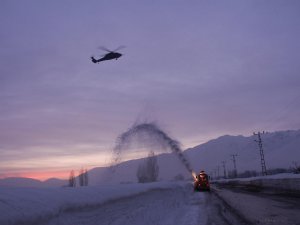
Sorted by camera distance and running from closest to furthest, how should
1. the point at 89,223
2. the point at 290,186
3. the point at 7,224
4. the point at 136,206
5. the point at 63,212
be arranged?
the point at 7,224 < the point at 63,212 < the point at 89,223 < the point at 136,206 < the point at 290,186

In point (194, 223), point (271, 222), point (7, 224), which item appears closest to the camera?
point (7, 224)

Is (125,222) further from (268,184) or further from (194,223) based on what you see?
(268,184)

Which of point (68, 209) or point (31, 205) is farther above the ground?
point (31, 205)

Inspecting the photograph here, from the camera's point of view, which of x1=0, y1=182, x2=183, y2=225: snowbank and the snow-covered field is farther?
the snow-covered field

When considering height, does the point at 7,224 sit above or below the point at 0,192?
below

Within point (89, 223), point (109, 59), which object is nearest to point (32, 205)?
point (89, 223)

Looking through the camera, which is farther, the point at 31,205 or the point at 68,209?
the point at 68,209

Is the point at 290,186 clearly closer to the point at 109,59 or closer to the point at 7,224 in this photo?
the point at 109,59

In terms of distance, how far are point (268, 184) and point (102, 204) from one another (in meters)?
54.8

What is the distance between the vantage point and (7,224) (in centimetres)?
863

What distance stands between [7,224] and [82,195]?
714 centimetres

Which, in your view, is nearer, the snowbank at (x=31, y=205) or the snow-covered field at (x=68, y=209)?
the snowbank at (x=31, y=205)

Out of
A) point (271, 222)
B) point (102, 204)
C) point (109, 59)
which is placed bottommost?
point (271, 222)

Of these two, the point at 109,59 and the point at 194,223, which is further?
the point at 109,59
